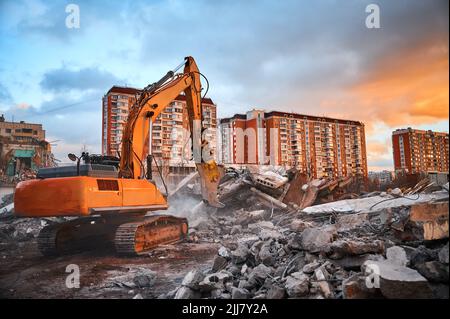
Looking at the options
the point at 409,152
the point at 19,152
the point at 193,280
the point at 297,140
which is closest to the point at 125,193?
the point at 193,280

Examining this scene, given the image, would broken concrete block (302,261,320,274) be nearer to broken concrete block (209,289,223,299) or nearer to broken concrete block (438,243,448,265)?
broken concrete block (209,289,223,299)

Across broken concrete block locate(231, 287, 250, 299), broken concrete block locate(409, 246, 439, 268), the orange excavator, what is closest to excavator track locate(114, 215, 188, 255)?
the orange excavator

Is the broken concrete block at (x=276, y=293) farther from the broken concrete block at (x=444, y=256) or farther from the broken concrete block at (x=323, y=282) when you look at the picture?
the broken concrete block at (x=444, y=256)

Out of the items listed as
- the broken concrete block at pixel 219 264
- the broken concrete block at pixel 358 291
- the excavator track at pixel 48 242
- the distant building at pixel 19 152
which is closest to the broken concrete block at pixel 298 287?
the broken concrete block at pixel 358 291

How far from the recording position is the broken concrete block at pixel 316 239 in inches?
166

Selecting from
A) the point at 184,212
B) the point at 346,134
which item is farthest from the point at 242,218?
the point at 346,134

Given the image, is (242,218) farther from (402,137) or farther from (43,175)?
(402,137)

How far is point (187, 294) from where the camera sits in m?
3.85

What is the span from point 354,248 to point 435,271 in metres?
0.90

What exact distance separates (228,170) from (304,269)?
10.4 meters

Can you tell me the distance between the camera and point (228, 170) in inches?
561

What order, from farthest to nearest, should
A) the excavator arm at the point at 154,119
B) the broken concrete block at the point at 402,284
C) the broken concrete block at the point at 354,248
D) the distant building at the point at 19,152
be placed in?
the distant building at the point at 19,152
the excavator arm at the point at 154,119
the broken concrete block at the point at 354,248
the broken concrete block at the point at 402,284

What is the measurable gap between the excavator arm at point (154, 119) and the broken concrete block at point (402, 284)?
218 inches

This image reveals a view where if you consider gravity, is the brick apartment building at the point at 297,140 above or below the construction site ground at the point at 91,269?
above
